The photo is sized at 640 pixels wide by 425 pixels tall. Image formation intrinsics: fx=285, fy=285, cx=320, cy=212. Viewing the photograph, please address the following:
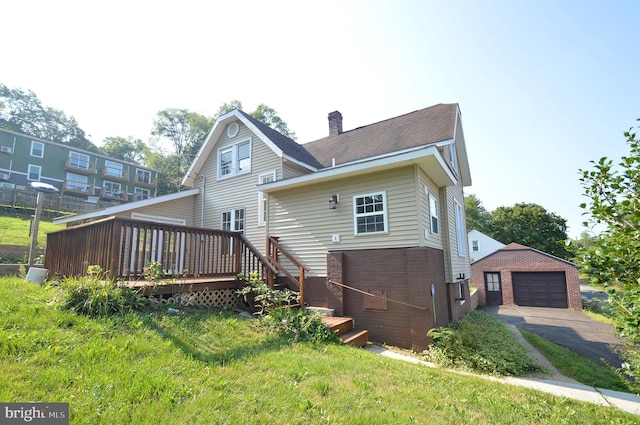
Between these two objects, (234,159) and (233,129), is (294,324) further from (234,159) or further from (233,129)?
(233,129)

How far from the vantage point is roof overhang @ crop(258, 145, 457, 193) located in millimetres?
6645

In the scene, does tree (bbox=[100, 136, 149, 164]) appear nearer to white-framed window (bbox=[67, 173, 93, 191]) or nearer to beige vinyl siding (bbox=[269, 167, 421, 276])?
white-framed window (bbox=[67, 173, 93, 191])

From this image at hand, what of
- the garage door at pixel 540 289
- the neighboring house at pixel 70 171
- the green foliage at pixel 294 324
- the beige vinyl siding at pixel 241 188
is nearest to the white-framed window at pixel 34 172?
the neighboring house at pixel 70 171

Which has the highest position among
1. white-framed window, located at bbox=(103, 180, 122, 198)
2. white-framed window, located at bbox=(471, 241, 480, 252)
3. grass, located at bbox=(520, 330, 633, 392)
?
white-framed window, located at bbox=(103, 180, 122, 198)

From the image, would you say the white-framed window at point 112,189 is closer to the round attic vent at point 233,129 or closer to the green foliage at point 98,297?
the round attic vent at point 233,129

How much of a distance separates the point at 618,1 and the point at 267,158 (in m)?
9.70

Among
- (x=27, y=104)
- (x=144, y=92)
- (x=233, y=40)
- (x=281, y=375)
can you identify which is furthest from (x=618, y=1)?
(x=27, y=104)

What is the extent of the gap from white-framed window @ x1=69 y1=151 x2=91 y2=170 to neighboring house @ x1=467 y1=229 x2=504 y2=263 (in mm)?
40079

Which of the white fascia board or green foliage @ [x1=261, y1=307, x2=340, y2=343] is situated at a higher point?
the white fascia board

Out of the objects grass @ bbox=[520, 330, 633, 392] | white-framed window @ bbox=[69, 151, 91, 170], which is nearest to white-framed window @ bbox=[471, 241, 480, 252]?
grass @ bbox=[520, 330, 633, 392]

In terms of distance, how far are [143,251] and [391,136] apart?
954 cm

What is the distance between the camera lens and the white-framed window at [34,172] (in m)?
23.5

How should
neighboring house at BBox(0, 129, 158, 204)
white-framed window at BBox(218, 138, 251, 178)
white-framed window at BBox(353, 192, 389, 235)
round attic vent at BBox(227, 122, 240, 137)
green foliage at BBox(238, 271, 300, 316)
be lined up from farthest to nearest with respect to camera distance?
neighboring house at BBox(0, 129, 158, 204) → round attic vent at BBox(227, 122, 240, 137) → white-framed window at BBox(218, 138, 251, 178) → white-framed window at BBox(353, 192, 389, 235) → green foliage at BBox(238, 271, 300, 316)

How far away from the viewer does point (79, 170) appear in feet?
84.8
